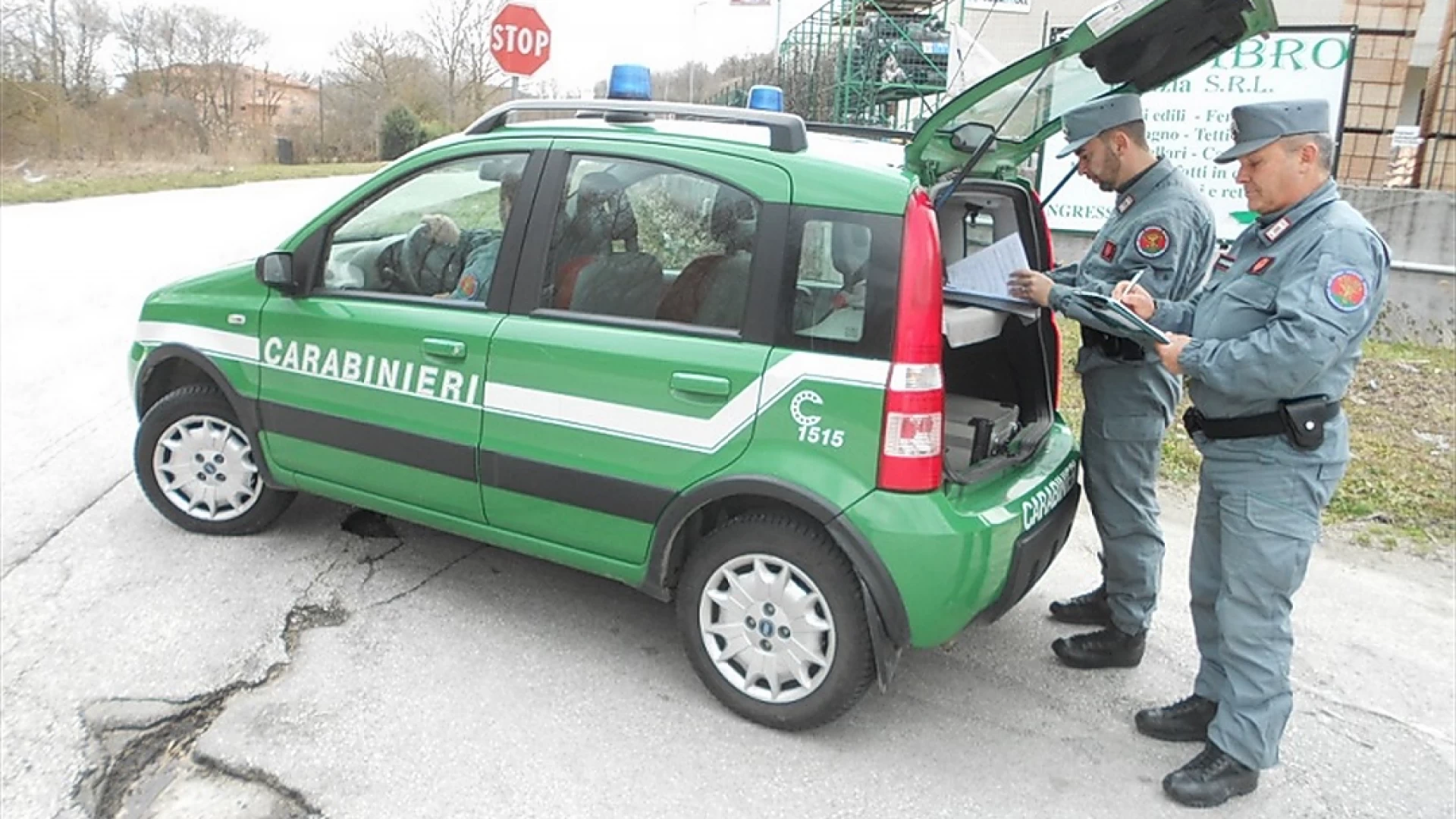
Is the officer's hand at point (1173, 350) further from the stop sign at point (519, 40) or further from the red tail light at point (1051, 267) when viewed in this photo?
the stop sign at point (519, 40)

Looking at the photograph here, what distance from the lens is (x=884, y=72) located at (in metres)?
14.5

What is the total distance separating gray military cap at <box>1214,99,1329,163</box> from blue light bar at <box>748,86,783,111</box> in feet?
5.71

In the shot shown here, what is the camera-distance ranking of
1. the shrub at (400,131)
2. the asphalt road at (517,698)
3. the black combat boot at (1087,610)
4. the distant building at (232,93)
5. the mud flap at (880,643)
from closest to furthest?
the asphalt road at (517,698) → the mud flap at (880,643) → the black combat boot at (1087,610) → the shrub at (400,131) → the distant building at (232,93)

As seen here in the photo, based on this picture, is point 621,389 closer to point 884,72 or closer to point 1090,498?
point 1090,498

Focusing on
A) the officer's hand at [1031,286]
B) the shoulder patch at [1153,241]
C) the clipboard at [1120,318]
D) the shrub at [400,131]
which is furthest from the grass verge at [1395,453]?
the shrub at [400,131]

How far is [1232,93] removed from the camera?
7.96 m

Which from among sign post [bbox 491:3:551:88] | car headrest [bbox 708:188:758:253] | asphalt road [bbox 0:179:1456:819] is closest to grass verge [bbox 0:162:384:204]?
sign post [bbox 491:3:551:88]

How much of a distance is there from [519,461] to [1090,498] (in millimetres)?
1969

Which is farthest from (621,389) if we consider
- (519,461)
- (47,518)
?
(47,518)

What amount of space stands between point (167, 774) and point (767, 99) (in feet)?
9.95

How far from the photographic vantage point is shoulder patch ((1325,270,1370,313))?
8.36 feet

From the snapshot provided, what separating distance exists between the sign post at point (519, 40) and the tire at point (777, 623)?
6336 mm

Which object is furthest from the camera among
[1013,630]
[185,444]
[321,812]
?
[185,444]

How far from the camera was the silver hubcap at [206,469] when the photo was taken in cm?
413
